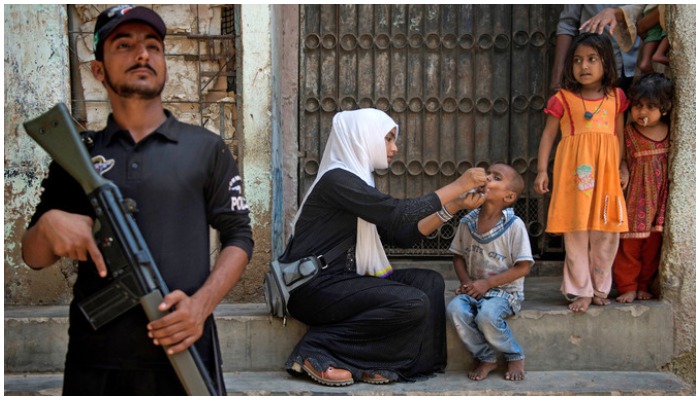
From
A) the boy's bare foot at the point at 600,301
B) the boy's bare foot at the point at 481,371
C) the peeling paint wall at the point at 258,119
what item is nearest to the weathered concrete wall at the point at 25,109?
the peeling paint wall at the point at 258,119

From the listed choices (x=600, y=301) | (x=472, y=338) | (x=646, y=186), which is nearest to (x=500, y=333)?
(x=472, y=338)

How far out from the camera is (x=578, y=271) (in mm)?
4035

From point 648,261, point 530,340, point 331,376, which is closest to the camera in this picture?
point 331,376

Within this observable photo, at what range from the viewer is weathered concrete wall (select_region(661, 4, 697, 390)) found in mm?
4102

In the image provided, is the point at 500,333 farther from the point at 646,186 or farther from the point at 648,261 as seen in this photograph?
the point at 646,186

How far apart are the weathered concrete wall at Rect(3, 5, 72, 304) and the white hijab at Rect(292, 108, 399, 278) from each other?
1.92 meters

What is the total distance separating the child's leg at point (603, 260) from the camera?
159 inches

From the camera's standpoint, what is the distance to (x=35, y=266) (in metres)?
2.22

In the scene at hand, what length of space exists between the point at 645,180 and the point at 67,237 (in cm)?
336

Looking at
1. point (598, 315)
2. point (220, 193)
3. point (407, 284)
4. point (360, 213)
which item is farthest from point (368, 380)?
point (220, 193)

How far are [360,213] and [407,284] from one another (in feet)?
1.76

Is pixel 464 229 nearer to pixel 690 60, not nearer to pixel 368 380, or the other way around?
pixel 368 380

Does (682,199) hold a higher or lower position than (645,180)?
lower

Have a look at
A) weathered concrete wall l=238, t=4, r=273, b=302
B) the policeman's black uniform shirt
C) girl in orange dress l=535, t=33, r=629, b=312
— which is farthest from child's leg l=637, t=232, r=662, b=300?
the policeman's black uniform shirt
